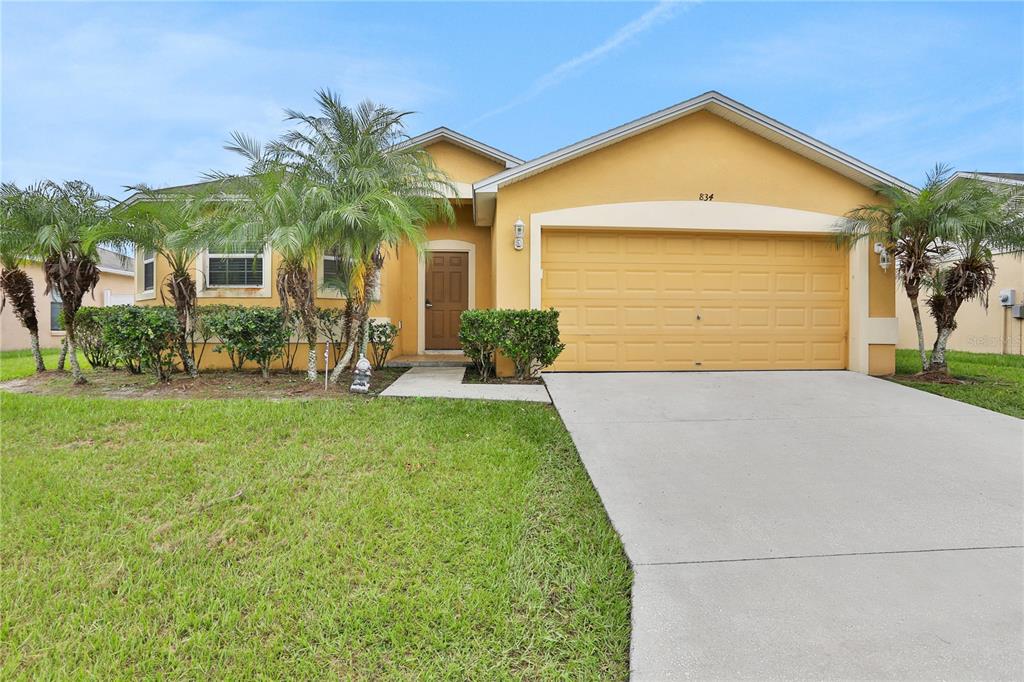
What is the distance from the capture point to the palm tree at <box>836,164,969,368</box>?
727cm

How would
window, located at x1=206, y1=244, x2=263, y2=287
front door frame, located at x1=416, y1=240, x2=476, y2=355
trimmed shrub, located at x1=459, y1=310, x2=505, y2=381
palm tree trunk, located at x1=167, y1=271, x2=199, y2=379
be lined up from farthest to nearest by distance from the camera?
front door frame, located at x1=416, y1=240, x2=476, y2=355
window, located at x1=206, y1=244, x2=263, y2=287
trimmed shrub, located at x1=459, y1=310, x2=505, y2=381
palm tree trunk, located at x1=167, y1=271, x2=199, y2=379

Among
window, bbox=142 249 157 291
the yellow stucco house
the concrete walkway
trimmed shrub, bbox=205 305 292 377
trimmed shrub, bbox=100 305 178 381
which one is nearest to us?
the concrete walkway

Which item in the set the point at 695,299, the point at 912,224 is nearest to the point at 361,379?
the point at 695,299

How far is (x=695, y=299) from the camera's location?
28.4ft

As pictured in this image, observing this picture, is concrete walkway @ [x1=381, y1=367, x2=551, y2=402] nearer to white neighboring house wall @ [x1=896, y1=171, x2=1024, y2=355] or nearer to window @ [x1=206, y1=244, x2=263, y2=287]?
window @ [x1=206, y1=244, x2=263, y2=287]

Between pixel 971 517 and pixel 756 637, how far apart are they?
7.61ft

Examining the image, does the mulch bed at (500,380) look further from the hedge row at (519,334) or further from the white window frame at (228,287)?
the white window frame at (228,287)

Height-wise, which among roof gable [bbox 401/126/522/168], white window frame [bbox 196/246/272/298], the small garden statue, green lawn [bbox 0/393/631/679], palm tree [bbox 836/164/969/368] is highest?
roof gable [bbox 401/126/522/168]

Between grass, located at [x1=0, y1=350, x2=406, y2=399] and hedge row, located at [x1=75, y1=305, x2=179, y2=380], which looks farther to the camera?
hedge row, located at [x1=75, y1=305, x2=179, y2=380]

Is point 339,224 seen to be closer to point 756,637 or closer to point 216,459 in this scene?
point 216,459

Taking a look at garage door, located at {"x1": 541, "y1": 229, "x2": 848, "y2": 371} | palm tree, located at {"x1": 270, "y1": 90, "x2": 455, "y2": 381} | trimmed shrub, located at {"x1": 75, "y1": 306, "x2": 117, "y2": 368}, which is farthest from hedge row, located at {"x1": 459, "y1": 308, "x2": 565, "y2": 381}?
trimmed shrub, located at {"x1": 75, "y1": 306, "x2": 117, "y2": 368}

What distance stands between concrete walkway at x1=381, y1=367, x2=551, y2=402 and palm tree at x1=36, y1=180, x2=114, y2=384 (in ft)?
15.8

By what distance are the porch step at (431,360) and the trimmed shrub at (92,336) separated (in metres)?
4.98

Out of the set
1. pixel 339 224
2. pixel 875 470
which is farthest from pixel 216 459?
pixel 875 470
